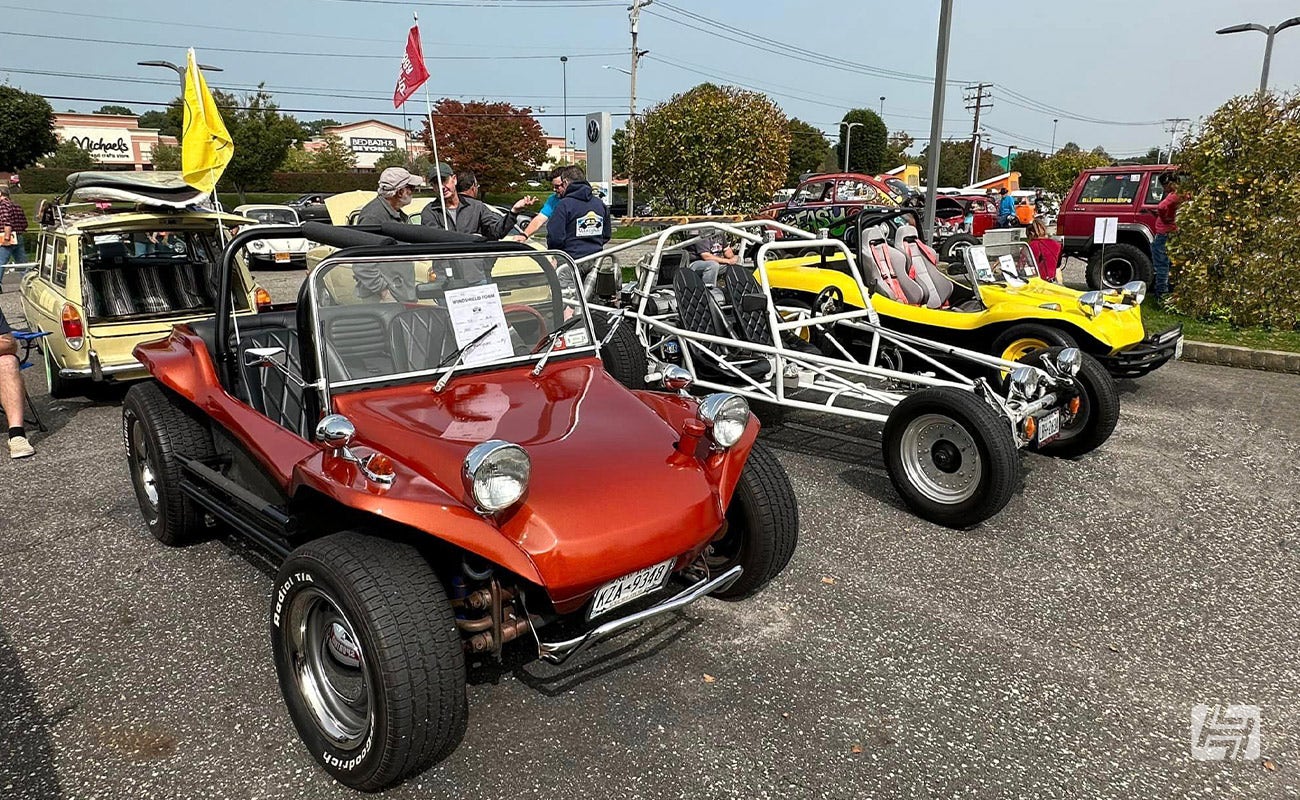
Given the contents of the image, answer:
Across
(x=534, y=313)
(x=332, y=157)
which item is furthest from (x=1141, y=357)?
(x=332, y=157)

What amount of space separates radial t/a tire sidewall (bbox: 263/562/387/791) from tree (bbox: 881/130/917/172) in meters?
73.8

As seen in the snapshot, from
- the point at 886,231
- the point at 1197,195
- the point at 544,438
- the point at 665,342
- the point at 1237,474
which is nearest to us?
the point at 544,438

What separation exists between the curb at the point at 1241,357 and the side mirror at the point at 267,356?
938 centimetres

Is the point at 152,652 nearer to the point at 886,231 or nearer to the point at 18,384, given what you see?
the point at 18,384

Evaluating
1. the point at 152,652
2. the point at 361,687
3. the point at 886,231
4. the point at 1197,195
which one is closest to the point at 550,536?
the point at 361,687

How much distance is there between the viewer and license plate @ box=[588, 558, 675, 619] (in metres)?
2.64

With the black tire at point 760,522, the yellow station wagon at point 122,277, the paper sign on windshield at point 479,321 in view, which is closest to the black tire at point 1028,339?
the black tire at point 760,522

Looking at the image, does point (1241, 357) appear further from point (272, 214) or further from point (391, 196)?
point (272, 214)

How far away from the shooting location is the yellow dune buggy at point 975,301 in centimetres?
637

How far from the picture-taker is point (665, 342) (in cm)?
636

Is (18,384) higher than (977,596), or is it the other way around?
(18,384)

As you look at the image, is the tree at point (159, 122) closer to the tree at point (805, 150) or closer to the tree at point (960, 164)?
the tree at point (805, 150)

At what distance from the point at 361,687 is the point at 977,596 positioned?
2730 millimetres

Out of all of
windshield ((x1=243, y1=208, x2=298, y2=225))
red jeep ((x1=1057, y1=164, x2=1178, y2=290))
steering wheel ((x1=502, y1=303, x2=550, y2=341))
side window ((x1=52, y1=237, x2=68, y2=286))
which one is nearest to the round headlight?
steering wheel ((x1=502, y1=303, x2=550, y2=341))
